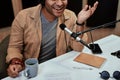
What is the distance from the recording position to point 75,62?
4.86 ft

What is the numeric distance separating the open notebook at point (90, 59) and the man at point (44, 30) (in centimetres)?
11

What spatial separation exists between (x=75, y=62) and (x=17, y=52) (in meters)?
0.47

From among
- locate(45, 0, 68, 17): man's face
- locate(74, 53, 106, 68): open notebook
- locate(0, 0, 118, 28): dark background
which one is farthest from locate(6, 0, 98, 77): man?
locate(0, 0, 118, 28): dark background

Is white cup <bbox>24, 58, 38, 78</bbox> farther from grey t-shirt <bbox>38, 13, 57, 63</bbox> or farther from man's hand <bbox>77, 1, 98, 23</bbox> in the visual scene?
man's hand <bbox>77, 1, 98, 23</bbox>

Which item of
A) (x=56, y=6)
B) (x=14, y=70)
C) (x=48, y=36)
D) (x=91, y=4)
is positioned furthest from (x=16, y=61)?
(x=91, y=4)

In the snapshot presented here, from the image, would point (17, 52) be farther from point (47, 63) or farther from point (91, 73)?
point (91, 73)

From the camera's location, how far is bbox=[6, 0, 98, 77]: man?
160cm

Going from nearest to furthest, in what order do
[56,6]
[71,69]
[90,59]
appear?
1. [71,69]
2. [90,59]
3. [56,6]

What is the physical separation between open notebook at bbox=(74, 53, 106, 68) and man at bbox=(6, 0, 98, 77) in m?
0.11

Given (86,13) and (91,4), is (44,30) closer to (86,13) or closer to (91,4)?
(86,13)

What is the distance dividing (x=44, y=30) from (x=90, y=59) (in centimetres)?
46

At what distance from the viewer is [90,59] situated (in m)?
1.50

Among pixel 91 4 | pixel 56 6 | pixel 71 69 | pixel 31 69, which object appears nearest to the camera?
pixel 31 69

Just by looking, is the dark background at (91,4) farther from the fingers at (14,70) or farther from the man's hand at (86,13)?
the fingers at (14,70)
